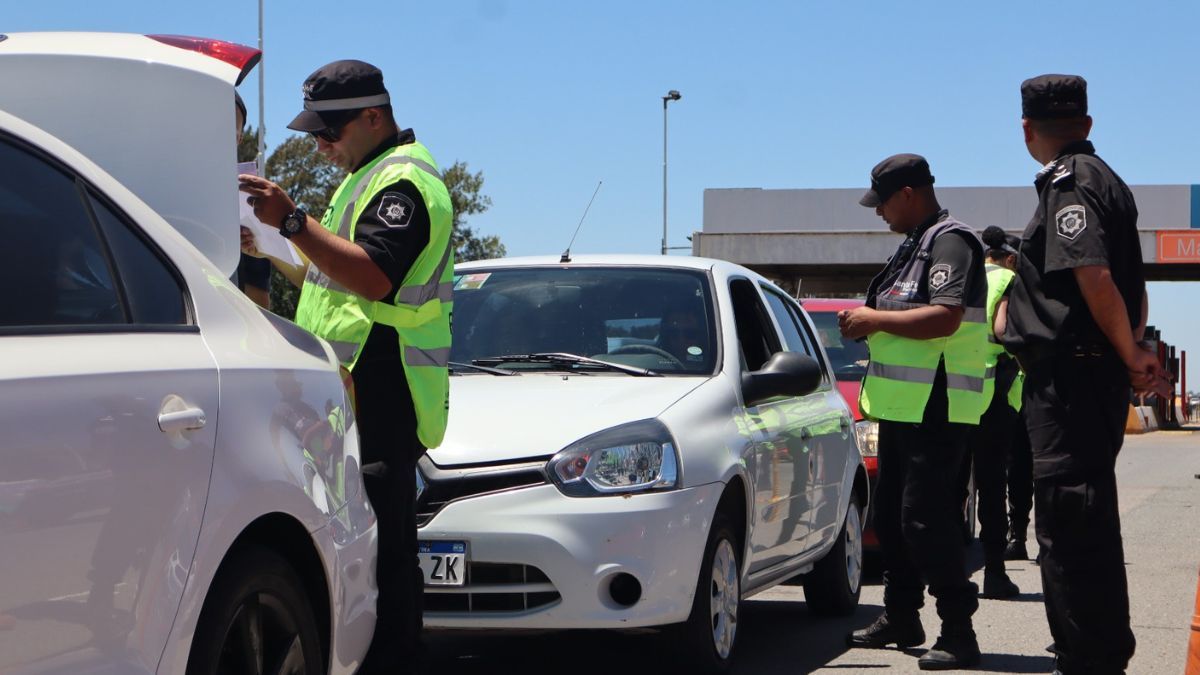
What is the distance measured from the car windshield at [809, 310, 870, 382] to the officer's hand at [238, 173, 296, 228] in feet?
18.5

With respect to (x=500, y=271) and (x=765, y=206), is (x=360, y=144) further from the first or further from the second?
(x=765, y=206)

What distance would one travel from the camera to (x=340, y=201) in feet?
16.1

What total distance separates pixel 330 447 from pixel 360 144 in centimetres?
141

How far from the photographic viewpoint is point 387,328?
4.77 m

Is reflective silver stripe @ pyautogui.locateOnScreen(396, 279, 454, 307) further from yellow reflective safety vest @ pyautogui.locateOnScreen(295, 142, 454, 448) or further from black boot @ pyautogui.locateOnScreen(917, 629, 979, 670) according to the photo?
black boot @ pyautogui.locateOnScreen(917, 629, 979, 670)

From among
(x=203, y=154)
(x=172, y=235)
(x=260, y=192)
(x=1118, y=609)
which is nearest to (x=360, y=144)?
(x=260, y=192)

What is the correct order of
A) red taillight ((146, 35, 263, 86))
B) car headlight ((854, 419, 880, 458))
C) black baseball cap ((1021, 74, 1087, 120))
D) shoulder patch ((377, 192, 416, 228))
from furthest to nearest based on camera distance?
1. car headlight ((854, 419, 880, 458))
2. black baseball cap ((1021, 74, 1087, 120))
3. shoulder patch ((377, 192, 416, 228))
4. red taillight ((146, 35, 263, 86))

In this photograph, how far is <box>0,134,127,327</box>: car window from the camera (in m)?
2.86

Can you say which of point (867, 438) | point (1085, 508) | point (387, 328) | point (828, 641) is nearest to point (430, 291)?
point (387, 328)

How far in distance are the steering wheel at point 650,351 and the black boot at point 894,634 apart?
4.69ft

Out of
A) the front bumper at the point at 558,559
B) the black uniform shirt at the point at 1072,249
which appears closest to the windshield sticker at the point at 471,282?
the front bumper at the point at 558,559

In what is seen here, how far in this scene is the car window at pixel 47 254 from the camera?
9.38 ft

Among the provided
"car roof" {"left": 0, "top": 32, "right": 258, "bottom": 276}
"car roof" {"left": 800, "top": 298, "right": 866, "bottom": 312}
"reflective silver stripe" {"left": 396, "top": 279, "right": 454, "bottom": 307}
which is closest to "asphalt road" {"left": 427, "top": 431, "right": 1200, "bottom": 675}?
"reflective silver stripe" {"left": 396, "top": 279, "right": 454, "bottom": 307}

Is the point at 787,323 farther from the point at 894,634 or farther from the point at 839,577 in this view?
the point at 894,634
